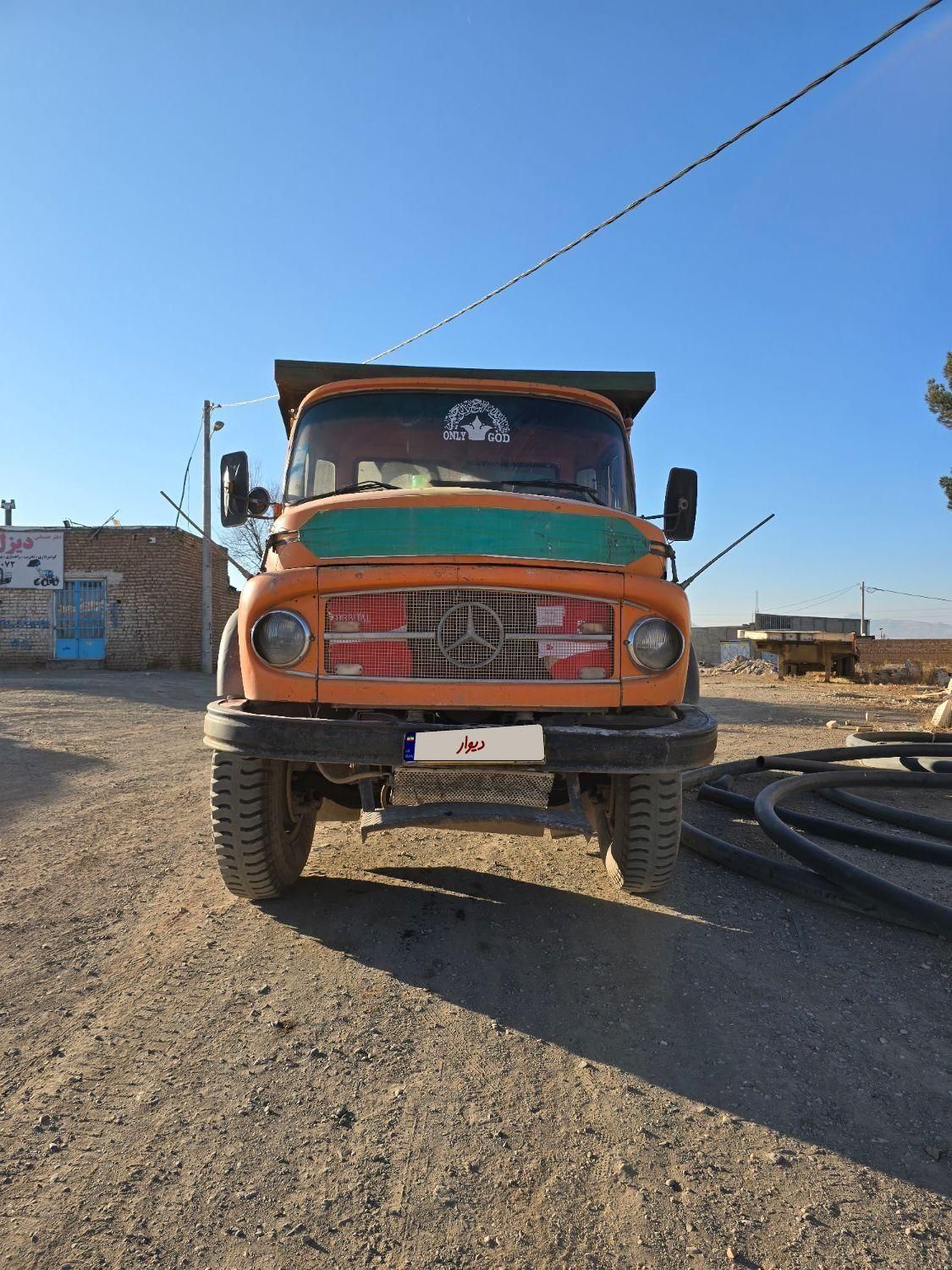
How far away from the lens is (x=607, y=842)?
3.61 m

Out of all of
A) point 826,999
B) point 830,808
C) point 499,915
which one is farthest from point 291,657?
point 830,808

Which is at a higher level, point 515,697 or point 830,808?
point 515,697

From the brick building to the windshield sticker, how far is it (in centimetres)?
1743

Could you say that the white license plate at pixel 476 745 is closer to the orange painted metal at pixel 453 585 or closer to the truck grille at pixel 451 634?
the orange painted metal at pixel 453 585

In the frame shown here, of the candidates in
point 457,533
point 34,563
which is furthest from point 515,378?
point 34,563

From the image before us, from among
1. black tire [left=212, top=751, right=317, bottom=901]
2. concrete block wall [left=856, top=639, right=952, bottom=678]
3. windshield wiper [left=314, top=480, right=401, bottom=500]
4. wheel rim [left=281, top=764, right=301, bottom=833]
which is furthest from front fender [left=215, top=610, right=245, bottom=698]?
concrete block wall [left=856, top=639, right=952, bottom=678]

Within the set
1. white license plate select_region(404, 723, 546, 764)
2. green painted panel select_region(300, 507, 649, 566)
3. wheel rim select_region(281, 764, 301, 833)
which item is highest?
green painted panel select_region(300, 507, 649, 566)

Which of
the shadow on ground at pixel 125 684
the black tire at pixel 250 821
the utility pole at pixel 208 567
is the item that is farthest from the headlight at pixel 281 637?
the utility pole at pixel 208 567

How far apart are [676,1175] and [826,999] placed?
1145 mm

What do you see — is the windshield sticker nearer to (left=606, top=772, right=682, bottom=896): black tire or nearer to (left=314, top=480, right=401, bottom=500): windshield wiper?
(left=314, top=480, right=401, bottom=500): windshield wiper

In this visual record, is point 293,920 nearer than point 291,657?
No

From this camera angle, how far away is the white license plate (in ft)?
8.29

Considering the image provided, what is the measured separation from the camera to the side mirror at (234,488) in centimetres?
369

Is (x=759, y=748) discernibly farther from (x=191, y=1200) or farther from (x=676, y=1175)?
(x=191, y=1200)
